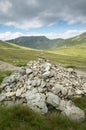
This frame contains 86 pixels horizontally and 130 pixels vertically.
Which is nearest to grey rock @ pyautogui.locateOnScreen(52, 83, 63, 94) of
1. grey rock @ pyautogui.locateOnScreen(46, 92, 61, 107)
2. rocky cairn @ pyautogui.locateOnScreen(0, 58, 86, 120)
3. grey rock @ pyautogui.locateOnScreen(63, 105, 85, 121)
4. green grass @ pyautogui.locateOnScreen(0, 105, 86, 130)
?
rocky cairn @ pyautogui.locateOnScreen(0, 58, 86, 120)

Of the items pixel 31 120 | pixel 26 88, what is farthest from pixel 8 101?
pixel 31 120

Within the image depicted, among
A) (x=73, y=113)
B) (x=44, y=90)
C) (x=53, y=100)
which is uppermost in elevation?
(x=44, y=90)

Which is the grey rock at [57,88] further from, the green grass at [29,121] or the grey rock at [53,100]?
the green grass at [29,121]

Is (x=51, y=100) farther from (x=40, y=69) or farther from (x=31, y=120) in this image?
(x=40, y=69)

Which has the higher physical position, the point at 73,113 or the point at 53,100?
the point at 53,100

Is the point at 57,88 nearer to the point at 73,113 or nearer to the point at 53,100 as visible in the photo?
the point at 53,100

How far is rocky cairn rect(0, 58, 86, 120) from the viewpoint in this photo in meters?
17.2

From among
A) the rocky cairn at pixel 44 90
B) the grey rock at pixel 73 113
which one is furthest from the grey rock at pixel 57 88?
the grey rock at pixel 73 113

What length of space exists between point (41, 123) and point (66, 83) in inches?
411

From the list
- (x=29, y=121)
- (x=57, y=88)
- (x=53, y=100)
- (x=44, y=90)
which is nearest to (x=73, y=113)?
(x=53, y=100)

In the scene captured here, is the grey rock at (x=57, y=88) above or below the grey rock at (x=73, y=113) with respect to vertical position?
above

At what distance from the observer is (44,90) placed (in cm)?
2052

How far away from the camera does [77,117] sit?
50.8ft

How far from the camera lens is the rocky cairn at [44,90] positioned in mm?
17234
